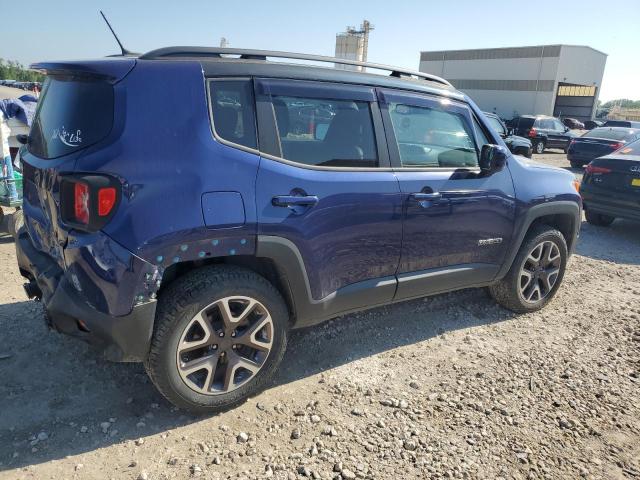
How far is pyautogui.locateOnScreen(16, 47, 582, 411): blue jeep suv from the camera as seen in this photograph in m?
2.34

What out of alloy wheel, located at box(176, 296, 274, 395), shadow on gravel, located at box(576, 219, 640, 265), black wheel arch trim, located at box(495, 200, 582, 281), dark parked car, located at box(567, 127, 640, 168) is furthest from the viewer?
dark parked car, located at box(567, 127, 640, 168)

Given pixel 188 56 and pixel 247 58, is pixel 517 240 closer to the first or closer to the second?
pixel 247 58

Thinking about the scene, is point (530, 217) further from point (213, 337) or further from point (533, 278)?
point (213, 337)

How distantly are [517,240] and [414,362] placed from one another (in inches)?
54.3

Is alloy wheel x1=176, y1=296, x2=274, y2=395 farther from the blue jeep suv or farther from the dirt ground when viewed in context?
the dirt ground

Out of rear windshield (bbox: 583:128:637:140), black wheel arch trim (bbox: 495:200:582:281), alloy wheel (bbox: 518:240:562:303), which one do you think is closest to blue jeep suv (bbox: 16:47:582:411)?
black wheel arch trim (bbox: 495:200:582:281)

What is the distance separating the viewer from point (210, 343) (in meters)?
2.66

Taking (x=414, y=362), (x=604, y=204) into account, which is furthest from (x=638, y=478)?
(x=604, y=204)

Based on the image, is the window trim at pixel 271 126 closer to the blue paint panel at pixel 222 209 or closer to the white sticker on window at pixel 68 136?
the blue paint panel at pixel 222 209

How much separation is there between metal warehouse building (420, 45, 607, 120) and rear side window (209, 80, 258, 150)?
177 feet

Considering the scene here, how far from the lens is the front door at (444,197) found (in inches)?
129

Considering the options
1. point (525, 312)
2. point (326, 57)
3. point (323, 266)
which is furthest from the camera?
point (525, 312)

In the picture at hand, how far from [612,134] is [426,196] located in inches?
563

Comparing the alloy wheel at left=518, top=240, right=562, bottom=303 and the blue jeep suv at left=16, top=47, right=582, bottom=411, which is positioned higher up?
the blue jeep suv at left=16, top=47, right=582, bottom=411
